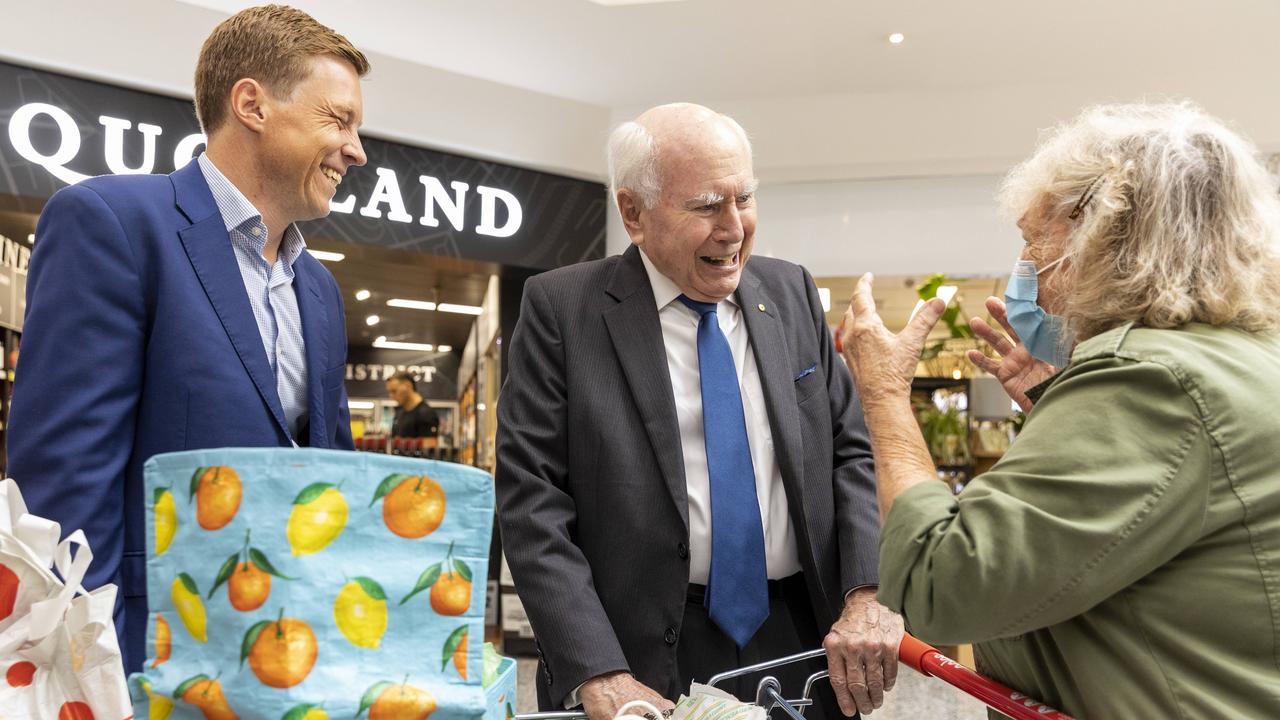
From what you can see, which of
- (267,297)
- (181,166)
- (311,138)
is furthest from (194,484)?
(181,166)

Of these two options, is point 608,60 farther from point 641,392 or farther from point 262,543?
point 262,543

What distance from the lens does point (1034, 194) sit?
1365mm

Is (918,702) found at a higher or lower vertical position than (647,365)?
lower

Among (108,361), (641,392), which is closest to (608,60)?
(641,392)

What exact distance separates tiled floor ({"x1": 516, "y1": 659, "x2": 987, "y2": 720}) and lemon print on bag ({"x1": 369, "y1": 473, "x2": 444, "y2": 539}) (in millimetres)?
4405

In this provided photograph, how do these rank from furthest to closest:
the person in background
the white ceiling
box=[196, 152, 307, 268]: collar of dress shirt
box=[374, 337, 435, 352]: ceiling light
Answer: box=[374, 337, 435, 352]: ceiling light
the person in background
the white ceiling
box=[196, 152, 307, 268]: collar of dress shirt

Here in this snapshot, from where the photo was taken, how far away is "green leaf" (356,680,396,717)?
86cm

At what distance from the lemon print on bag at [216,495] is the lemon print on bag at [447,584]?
17 cm

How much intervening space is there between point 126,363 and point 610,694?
0.83 metres

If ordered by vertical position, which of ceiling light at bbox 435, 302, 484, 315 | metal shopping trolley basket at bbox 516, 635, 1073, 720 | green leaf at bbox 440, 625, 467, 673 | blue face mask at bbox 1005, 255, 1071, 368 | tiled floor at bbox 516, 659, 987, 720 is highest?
ceiling light at bbox 435, 302, 484, 315

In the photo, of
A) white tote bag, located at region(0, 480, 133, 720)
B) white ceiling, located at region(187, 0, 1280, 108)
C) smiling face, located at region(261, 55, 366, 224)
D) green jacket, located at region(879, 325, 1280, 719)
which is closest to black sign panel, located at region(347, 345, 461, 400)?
white ceiling, located at region(187, 0, 1280, 108)

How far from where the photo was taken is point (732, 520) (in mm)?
1692

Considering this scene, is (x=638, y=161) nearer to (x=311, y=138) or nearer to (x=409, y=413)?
(x=311, y=138)

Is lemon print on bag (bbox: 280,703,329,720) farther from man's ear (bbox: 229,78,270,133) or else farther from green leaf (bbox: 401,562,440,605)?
man's ear (bbox: 229,78,270,133)
